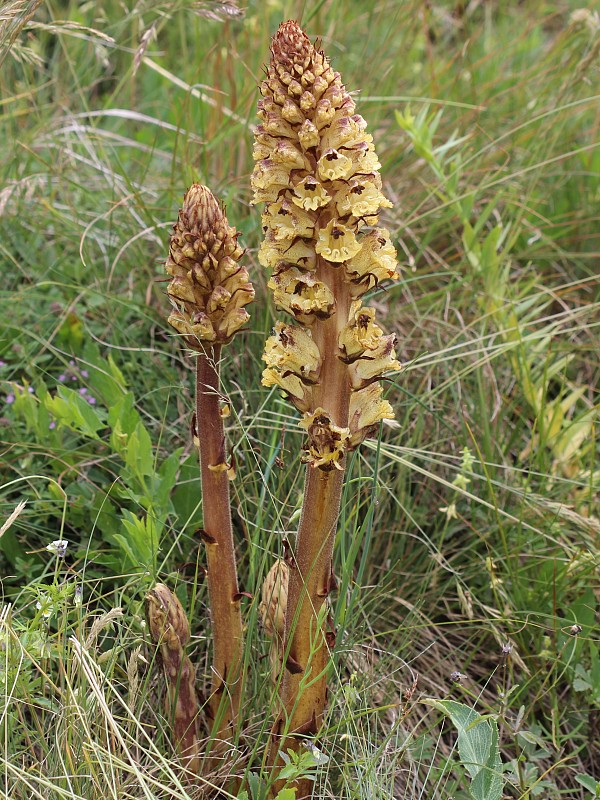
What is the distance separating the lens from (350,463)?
83.4 inches

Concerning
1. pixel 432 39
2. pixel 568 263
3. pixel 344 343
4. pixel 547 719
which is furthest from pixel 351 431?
pixel 432 39

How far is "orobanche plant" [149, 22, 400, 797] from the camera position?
1450mm

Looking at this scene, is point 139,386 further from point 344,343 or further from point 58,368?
point 344,343

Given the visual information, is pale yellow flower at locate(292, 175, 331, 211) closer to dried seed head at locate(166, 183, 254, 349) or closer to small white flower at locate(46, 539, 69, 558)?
dried seed head at locate(166, 183, 254, 349)

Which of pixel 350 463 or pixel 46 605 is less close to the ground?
pixel 350 463

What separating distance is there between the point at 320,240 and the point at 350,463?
78 cm

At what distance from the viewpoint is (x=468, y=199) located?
2.95 metres

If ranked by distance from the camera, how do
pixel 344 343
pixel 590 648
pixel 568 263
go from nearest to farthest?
pixel 344 343, pixel 590 648, pixel 568 263

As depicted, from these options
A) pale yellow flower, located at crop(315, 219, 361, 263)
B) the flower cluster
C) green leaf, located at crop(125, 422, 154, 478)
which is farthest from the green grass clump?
pale yellow flower, located at crop(315, 219, 361, 263)

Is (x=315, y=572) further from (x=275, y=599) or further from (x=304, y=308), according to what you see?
(x=304, y=308)

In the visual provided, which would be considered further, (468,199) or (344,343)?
(468,199)

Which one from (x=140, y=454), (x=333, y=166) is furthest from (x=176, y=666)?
(x=333, y=166)

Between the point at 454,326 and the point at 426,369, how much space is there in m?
0.16

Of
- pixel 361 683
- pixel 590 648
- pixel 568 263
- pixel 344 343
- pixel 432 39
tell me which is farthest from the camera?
pixel 432 39
